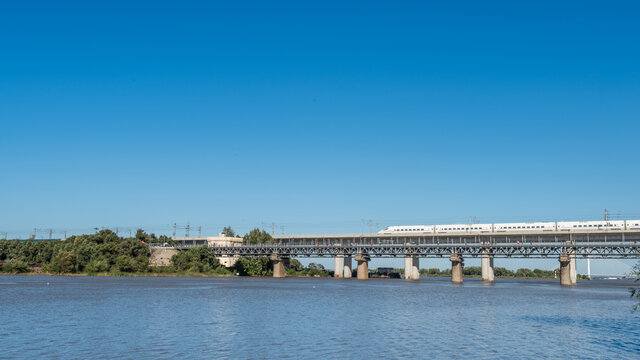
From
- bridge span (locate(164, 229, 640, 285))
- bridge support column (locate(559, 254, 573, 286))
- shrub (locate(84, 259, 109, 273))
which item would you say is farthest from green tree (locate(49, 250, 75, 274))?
bridge support column (locate(559, 254, 573, 286))

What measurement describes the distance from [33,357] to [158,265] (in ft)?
489

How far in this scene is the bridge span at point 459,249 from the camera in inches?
5709

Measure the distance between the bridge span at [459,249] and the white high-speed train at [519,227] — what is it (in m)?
1.49

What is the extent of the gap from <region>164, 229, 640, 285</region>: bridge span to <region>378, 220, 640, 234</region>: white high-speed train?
1488mm

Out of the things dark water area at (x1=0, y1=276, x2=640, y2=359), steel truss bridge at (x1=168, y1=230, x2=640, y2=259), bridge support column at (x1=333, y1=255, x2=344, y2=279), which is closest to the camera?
dark water area at (x1=0, y1=276, x2=640, y2=359)

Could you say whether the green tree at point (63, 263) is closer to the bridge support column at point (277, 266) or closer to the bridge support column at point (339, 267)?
the bridge support column at point (277, 266)

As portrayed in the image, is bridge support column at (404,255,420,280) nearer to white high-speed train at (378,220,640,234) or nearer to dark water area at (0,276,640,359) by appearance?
white high-speed train at (378,220,640,234)

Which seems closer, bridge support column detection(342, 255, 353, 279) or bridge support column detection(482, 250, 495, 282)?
bridge support column detection(482, 250, 495, 282)

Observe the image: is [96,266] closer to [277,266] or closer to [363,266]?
[277,266]

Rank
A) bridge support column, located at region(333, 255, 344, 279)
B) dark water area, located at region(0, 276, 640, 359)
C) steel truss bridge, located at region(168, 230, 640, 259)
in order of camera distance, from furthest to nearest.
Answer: bridge support column, located at region(333, 255, 344, 279) < steel truss bridge, located at region(168, 230, 640, 259) < dark water area, located at region(0, 276, 640, 359)

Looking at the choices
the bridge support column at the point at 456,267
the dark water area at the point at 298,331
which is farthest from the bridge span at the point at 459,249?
the dark water area at the point at 298,331

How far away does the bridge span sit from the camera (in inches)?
5709

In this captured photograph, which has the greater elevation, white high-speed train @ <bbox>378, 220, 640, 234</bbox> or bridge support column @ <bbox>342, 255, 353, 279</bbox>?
white high-speed train @ <bbox>378, 220, 640, 234</bbox>

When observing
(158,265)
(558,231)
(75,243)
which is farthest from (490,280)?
(75,243)
